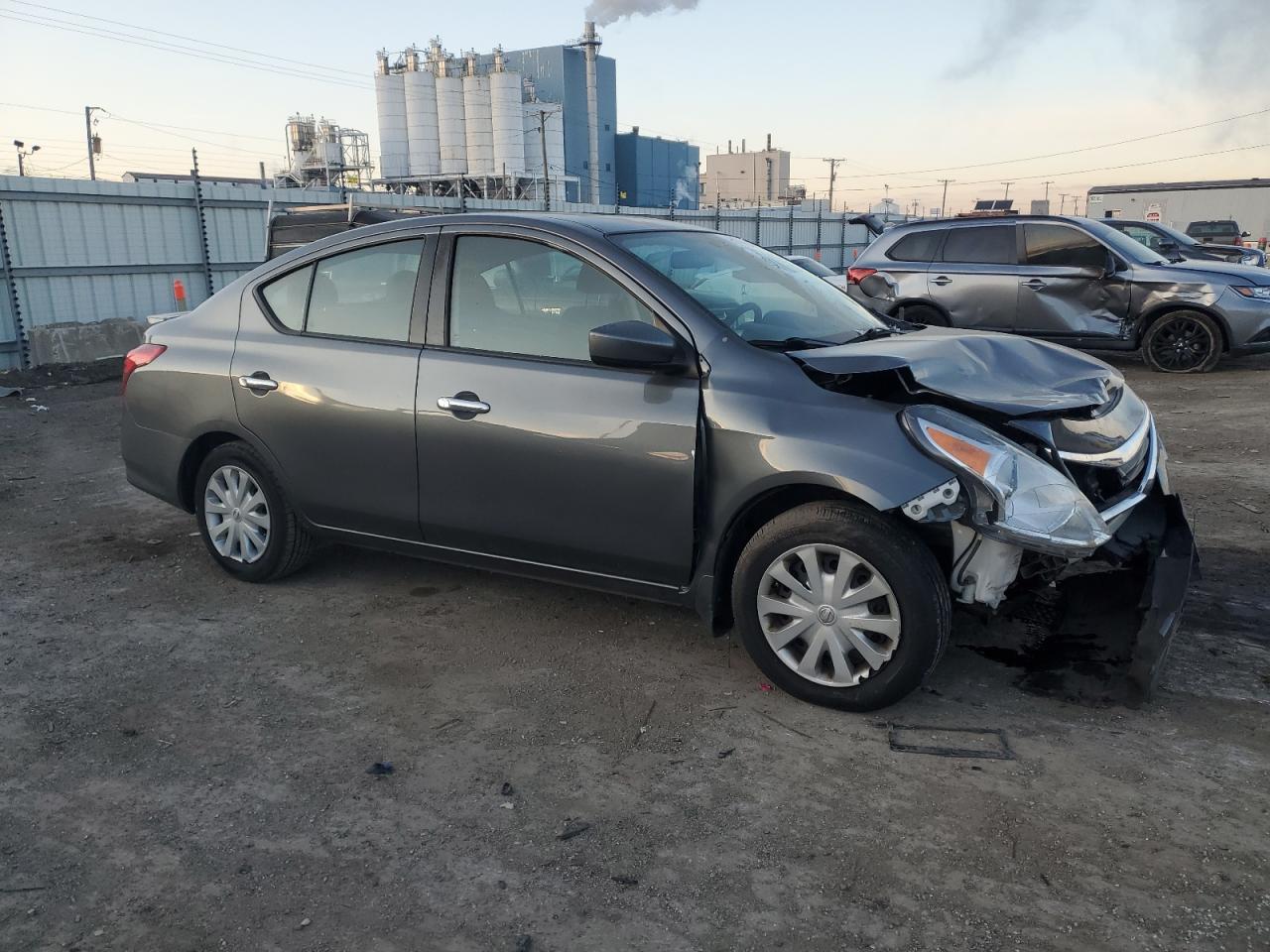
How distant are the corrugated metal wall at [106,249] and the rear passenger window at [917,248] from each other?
3.47m

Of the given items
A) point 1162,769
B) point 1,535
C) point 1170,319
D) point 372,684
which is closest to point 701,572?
point 372,684

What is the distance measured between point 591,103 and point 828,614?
53645mm

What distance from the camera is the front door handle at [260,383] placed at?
4668 millimetres

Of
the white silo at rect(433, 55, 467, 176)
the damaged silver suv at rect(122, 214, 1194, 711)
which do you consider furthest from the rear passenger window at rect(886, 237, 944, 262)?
the white silo at rect(433, 55, 467, 176)

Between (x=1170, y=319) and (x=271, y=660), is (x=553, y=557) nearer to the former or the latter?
(x=271, y=660)

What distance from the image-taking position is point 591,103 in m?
53.0

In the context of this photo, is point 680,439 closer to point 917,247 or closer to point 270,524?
point 270,524

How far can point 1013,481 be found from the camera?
130 inches

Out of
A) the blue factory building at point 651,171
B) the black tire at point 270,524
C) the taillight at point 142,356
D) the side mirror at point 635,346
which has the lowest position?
the black tire at point 270,524

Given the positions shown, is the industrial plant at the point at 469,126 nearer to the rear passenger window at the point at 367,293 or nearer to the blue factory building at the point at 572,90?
the blue factory building at the point at 572,90

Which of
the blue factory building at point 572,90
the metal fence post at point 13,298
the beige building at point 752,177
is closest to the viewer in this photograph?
the metal fence post at point 13,298

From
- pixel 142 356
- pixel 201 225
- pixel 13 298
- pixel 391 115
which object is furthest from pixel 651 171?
pixel 142 356

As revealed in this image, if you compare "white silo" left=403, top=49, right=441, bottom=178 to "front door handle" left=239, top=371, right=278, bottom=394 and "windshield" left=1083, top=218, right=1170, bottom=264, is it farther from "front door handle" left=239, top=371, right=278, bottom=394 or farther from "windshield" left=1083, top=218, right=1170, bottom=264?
"front door handle" left=239, top=371, right=278, bottom=394

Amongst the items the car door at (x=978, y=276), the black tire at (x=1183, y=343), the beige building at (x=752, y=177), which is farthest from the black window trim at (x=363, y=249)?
the beige building at (x=752, y=177)
